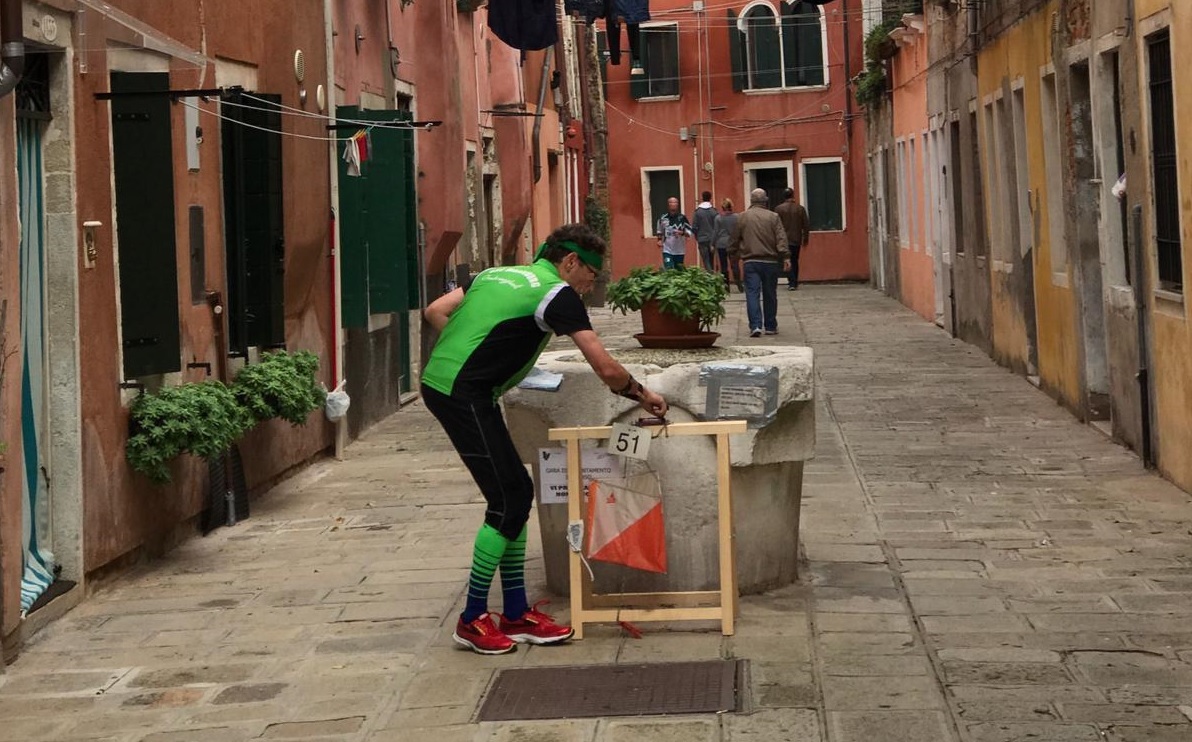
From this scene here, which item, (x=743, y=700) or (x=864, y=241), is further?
(x=864, y=241)

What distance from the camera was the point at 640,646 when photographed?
716 cm

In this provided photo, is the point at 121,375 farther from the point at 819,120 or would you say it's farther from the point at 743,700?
the point at 819,120

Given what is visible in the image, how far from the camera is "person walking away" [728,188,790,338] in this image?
22.5 meters

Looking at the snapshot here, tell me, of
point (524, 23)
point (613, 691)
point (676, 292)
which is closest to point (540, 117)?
point (524, 23)

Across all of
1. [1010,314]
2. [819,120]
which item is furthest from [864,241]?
[1010,314]

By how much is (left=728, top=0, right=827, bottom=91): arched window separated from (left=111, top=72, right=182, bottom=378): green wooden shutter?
100 feet

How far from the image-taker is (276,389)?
10.8m

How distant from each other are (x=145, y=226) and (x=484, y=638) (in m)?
3.17

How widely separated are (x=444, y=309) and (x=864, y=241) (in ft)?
102

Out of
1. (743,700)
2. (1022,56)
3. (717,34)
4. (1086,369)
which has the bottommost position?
(743,700)

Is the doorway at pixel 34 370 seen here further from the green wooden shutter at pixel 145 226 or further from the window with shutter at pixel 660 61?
the window with shutter at pixel 660 61

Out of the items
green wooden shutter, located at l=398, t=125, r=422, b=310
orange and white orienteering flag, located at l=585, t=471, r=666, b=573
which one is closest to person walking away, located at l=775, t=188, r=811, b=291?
green wooden shutter, located at l=398, t=125, r=422, b=310

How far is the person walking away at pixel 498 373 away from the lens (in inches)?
276

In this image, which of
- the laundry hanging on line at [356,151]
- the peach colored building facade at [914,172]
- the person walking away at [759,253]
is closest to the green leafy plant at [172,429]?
the laundry hanging on line at [356,151]
